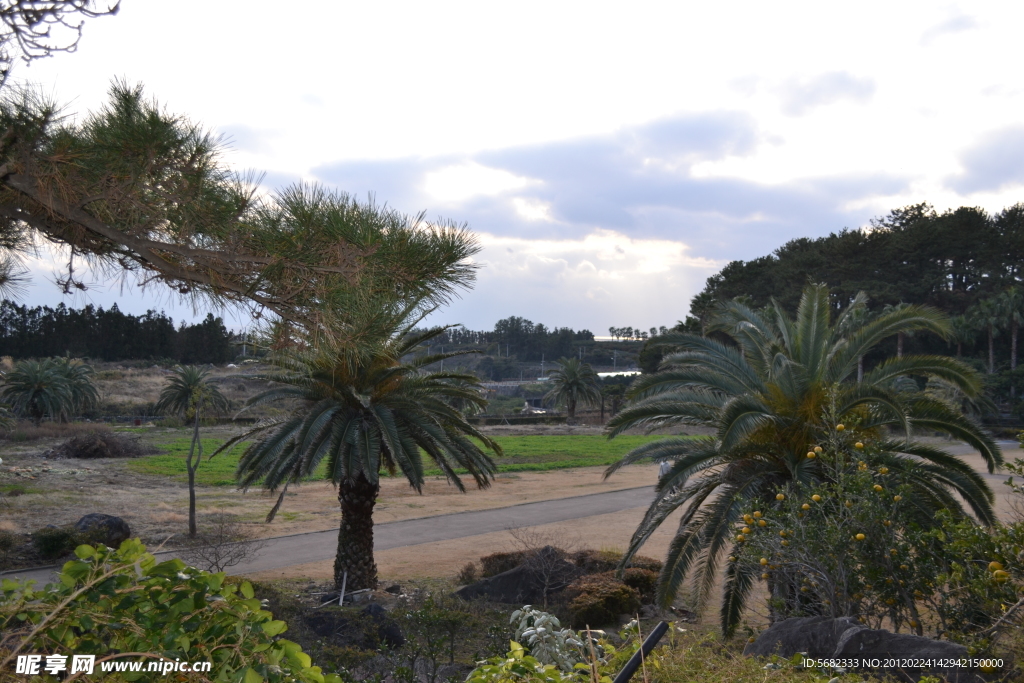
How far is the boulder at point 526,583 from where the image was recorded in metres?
11.7

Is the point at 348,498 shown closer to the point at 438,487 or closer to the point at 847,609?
the point at 847,609

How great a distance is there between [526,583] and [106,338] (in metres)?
71.7

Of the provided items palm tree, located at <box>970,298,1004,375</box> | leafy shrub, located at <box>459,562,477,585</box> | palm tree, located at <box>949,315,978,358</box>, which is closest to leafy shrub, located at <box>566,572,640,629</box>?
→ leafy shrub, located at <box>459,562,477,585</box>

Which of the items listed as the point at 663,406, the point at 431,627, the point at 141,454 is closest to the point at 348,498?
the point at 431,627

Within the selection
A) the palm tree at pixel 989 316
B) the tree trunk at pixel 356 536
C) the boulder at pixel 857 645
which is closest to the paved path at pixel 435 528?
the tree trunk at pixel 356 536

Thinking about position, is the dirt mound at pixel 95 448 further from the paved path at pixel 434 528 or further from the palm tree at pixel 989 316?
the palm tree at pixel 989 316

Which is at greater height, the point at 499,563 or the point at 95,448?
the point at 499,563

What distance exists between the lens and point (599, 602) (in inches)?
407

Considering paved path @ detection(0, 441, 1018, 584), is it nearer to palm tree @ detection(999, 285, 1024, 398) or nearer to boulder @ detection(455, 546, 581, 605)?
boulder @ detection(455, 546, 581, 605)

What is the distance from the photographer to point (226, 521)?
2002 centimetres

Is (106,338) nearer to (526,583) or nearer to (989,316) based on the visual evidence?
(526,583)

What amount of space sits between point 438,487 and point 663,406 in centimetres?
2230

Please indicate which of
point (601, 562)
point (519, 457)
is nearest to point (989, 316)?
point (519, 457)

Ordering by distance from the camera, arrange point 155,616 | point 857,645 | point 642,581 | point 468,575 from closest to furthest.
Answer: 1. point 155,616
2. point 857,645
3. point 642,581
4. point 468,575
